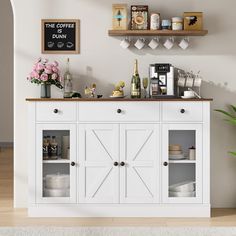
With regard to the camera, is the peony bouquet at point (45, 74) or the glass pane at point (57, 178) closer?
the glass pane at point (57, 178)

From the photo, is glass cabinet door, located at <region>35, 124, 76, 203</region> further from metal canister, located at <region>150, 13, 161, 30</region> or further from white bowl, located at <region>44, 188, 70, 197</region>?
metal canister, located at <region>150, 13, 161, 30</region>

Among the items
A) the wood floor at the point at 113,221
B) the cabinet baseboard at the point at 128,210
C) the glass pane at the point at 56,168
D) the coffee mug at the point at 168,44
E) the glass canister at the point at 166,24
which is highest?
the glass canister at the point at 166,24

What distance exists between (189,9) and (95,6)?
2.87ft

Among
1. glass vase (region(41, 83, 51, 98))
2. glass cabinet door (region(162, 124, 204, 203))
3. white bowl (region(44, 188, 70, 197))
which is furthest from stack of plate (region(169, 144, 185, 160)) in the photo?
glass vase (region(41, 83, 51, 98))

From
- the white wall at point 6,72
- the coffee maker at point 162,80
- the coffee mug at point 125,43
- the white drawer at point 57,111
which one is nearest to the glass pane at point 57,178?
the white drawer at point 57,111

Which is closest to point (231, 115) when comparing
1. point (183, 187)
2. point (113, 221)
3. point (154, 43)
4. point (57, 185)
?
point (183, 187)

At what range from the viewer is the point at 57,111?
17.2ft

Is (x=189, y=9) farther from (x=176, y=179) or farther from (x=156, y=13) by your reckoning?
(x=176, y=179)

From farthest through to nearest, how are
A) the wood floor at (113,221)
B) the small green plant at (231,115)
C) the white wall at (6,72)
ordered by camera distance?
the white wall at (6,72) < the small green plant at (231,115) < the wood floor at (113,221)

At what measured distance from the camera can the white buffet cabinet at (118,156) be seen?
17.2 feet

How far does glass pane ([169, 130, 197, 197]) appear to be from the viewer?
17.3 feet

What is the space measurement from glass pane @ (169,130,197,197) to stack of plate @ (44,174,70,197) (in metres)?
0.91

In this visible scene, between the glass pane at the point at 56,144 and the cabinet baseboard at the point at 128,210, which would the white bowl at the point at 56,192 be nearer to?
the cabinet baseboard at the point at 128,210

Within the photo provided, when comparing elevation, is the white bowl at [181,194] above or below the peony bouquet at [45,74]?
below
